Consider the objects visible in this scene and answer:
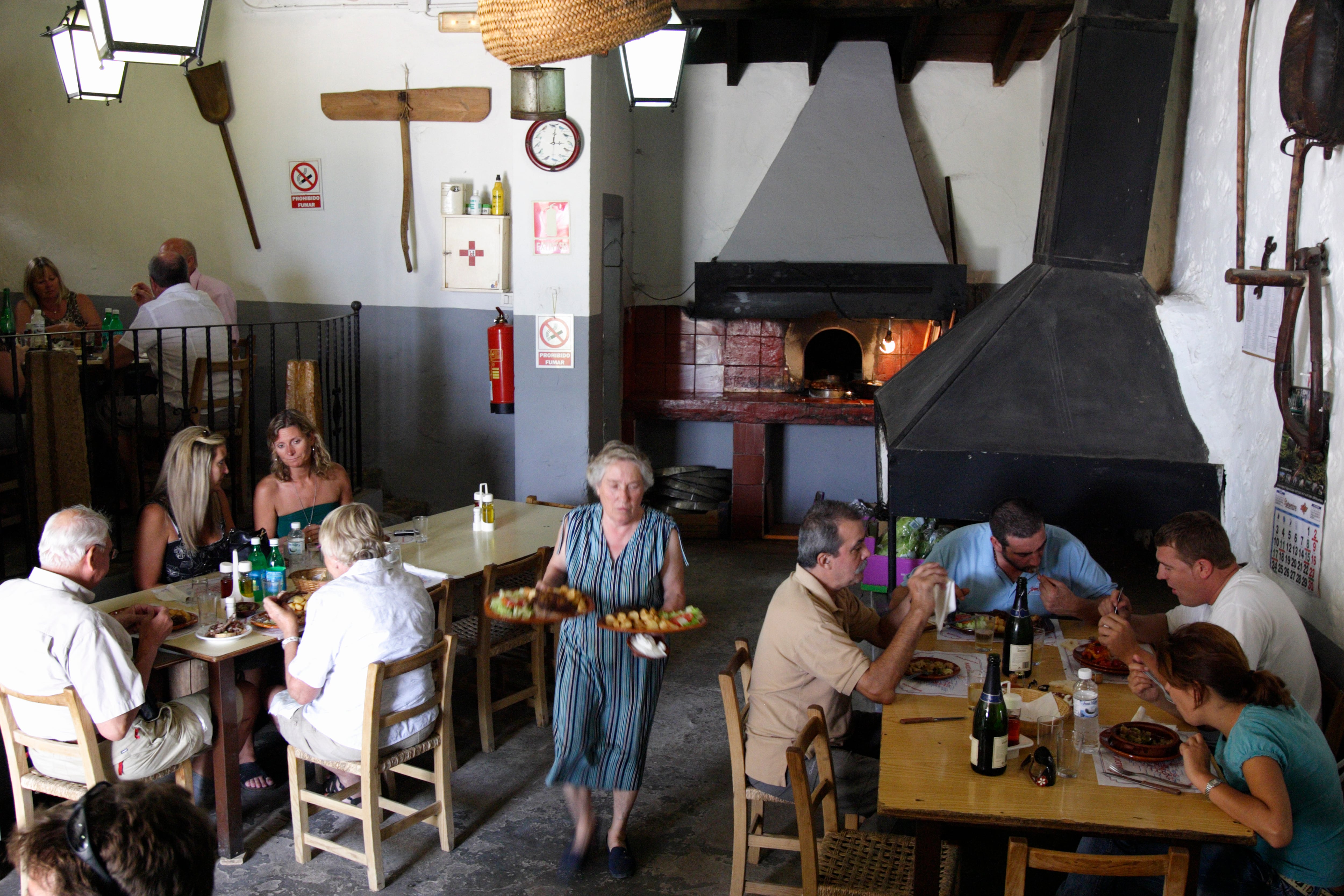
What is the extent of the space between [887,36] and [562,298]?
10.2ft

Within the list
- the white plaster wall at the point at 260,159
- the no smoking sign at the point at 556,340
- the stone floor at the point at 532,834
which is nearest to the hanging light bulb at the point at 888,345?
the no smoking sign at the point at 556,340

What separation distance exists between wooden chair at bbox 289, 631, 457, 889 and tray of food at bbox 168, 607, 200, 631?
0.57 m

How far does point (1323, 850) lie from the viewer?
2.35m

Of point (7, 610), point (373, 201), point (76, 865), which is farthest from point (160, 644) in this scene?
point (373, 201)

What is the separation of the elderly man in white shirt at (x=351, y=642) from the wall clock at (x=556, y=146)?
10.7 ft

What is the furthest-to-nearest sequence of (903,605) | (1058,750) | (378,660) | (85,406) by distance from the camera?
(85,406) → (903,605) → (378,660) → (1058,750)

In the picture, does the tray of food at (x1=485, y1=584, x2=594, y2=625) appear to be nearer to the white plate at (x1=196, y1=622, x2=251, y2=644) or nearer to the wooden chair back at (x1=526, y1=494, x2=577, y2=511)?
the white plate at (x1=196, y1=622, x2=251, y2=644)

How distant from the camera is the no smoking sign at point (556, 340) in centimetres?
604

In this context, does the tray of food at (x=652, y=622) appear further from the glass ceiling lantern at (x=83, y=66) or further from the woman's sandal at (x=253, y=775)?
the glass ceiling lantern at (x=83, y=66)

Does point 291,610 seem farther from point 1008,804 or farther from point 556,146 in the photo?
point 556,146

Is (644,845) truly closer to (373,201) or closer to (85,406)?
(85,406)

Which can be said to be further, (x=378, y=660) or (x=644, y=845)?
(x=644, y=845)

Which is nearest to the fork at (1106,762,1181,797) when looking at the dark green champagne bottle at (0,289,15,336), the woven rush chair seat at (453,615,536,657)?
the woven rush chair seat at (453,615,536,657)

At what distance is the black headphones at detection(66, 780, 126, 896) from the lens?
1.35m
